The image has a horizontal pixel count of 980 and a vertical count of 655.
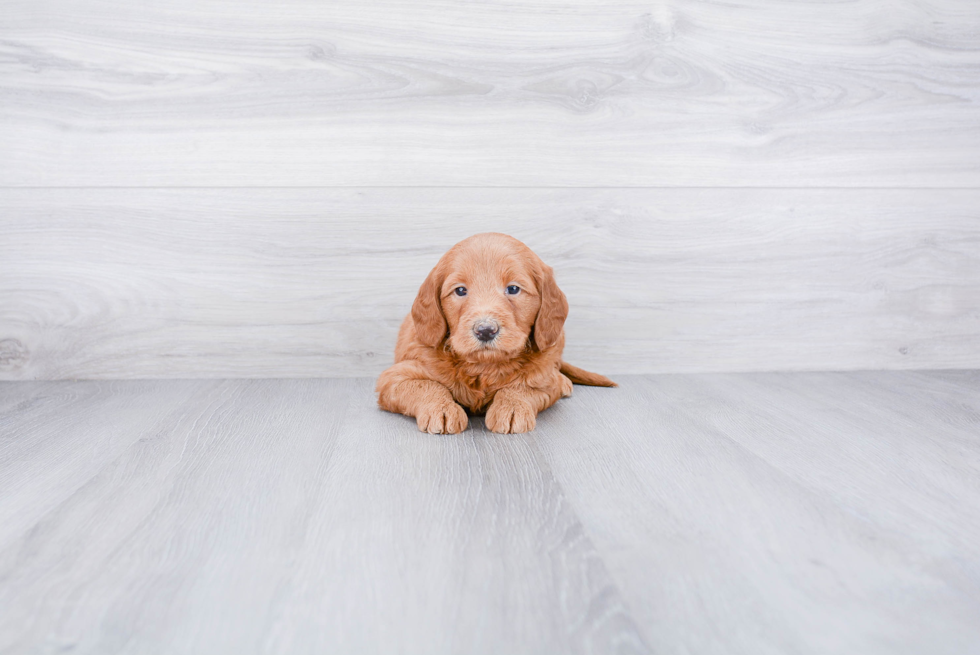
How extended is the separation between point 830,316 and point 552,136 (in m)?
1.03

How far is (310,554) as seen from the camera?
0.80 metres

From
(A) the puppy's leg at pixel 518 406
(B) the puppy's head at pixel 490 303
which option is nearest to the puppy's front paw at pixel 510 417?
(A) the puppy's leg at pixel 518 406

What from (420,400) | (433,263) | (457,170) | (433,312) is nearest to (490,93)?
(457,170)

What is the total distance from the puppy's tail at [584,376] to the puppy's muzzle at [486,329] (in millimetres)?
471

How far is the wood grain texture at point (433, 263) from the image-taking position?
1.82 meters

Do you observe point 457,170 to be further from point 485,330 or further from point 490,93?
point 485,330

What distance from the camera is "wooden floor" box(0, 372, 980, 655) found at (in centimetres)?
65

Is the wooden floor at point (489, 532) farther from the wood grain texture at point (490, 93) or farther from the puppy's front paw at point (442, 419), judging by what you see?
the wood grain texture at point (490, 93)

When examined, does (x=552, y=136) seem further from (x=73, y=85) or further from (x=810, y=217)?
(x=73, y=85)

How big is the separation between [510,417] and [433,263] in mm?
679

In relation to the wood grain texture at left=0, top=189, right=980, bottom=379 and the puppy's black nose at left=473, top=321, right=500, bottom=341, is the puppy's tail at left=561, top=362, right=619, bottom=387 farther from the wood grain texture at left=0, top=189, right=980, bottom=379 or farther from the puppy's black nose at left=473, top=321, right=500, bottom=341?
the puppy's black nose at left=473, top=321, right=500, bottom=341

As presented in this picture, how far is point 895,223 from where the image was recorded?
1.98 metres

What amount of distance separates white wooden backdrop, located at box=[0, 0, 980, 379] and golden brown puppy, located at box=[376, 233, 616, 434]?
17.9 inches

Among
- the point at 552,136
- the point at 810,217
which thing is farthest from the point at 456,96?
the point at 810,217
